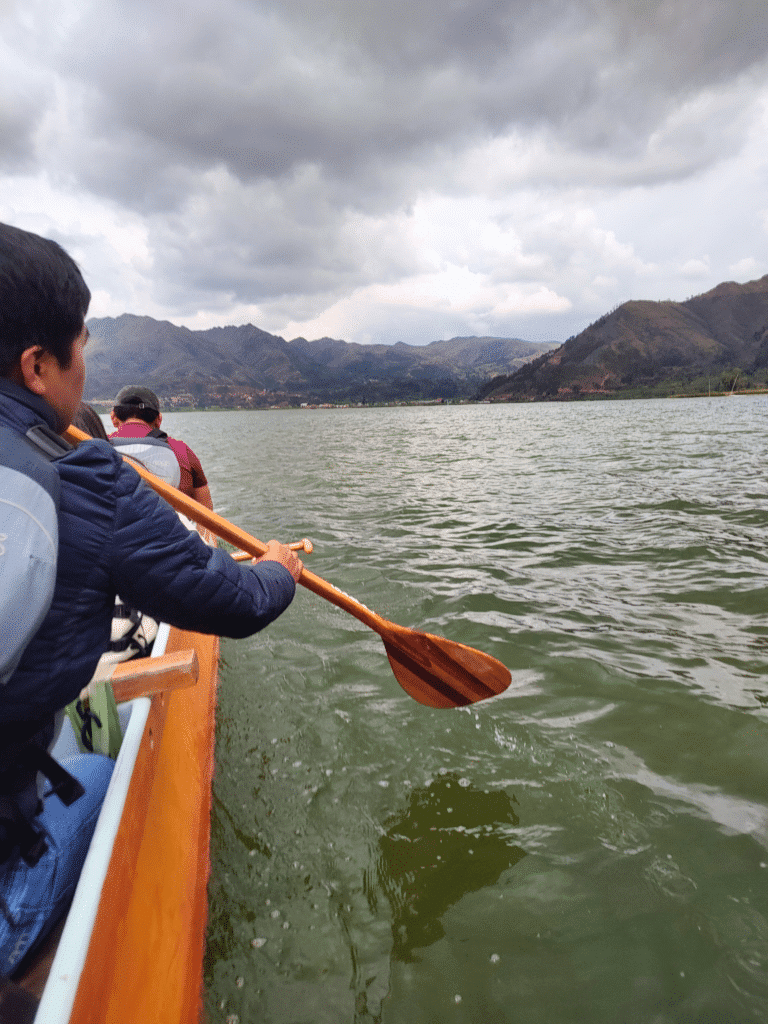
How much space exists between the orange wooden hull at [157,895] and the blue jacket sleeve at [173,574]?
789 mm

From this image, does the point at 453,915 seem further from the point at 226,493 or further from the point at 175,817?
the point at 226,493

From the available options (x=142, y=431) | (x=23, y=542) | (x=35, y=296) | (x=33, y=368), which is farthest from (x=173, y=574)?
(x=142, y=431)

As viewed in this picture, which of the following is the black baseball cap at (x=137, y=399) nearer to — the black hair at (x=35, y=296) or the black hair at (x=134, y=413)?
the black hair at (x=134, y=413)

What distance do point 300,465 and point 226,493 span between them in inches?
265

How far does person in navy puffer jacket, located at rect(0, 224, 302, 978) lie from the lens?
1467 mm

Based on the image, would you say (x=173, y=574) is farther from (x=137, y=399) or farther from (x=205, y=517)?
(x=137, y=399)

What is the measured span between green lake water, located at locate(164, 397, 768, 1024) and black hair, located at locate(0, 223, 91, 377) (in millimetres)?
3108

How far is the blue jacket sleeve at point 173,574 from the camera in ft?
5.37

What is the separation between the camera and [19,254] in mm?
1439

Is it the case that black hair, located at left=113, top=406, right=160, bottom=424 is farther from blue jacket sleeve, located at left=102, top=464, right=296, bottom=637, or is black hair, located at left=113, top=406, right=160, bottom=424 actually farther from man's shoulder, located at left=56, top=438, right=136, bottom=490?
man's shoulder, located at left=56, top=438, right=136, bottom=490

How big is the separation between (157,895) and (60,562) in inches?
62.1

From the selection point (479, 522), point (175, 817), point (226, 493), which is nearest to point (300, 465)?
point (226, 493)

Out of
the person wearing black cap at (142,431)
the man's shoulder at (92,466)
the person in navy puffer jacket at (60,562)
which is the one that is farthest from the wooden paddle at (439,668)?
the man's shoulder at (92,466)

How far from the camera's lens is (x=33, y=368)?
60.6 inches
